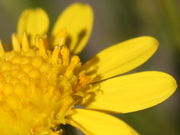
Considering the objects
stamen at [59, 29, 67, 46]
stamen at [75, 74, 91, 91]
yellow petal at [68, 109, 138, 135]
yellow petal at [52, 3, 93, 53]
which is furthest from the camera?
yellow petal at [52, 3, 93, 53]

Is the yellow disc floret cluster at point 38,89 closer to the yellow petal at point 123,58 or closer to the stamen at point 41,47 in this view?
the stamen at point 41,47

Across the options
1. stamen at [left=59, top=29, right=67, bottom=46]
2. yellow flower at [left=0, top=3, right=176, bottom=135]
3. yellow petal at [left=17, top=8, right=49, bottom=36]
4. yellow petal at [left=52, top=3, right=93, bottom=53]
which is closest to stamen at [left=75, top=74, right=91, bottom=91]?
yellow flower at [left=0, top=3, right=176, bottom=135]

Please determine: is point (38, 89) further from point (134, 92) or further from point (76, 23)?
point (76, 23)

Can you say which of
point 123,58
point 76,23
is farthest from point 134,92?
point 76,23

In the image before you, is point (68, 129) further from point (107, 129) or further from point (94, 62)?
point (94, 62)

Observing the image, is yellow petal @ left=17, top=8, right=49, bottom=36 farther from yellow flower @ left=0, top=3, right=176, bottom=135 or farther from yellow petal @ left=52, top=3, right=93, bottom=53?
yellow flower @ left=0, top=3, right=176, bottom=135

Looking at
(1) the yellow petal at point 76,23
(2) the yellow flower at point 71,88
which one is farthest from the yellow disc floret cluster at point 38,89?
(1) the yellow petal at point 76,23

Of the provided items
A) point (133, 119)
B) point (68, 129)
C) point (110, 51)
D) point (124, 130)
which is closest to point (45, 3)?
point (133, 119)
